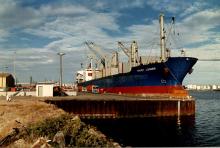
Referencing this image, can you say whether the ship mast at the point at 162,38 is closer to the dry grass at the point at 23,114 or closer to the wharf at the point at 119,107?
the wharf at the point at 119,107

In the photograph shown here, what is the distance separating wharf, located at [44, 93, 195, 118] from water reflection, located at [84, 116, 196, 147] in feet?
4.79

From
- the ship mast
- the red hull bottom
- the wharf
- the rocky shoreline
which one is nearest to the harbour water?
the wharf

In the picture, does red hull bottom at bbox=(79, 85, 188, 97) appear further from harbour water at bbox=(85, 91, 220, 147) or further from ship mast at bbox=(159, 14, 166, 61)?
harbour water at bbox=(85, 91, 220, 147)

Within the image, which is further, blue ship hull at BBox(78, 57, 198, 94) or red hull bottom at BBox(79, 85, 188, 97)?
blue ship hull at BBox(78, 57, 198, 94)

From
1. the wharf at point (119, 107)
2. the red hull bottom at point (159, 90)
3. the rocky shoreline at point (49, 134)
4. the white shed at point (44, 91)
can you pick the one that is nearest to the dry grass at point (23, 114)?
the rocky shoreline at point (49, 134)

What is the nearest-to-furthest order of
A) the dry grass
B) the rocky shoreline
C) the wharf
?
the rocky shoreline, the dry grass, the wharf

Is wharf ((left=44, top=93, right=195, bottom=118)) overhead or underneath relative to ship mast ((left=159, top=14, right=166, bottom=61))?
underneath

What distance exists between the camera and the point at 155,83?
2901 inches

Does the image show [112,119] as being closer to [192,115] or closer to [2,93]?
[192,115]

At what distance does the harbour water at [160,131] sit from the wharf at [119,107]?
161 centimetres

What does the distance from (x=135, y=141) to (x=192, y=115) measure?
26.3 m

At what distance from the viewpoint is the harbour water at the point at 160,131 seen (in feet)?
126

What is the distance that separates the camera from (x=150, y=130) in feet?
150

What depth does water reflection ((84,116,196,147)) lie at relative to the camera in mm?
38406
